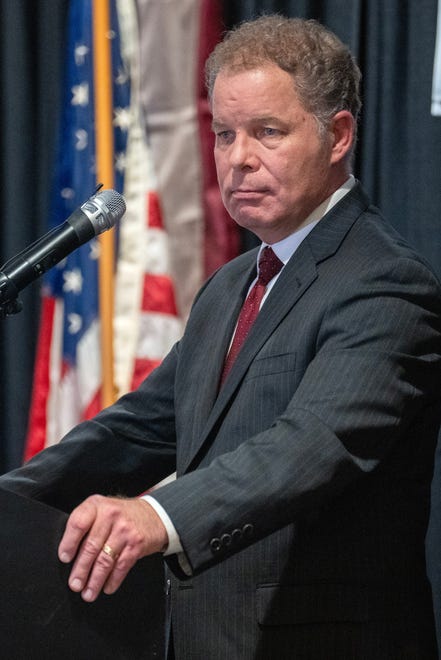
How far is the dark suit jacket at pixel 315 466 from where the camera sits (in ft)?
5.12

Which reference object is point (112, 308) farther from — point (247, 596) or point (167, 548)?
point (167, 548)

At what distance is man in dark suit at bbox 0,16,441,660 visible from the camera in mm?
1538

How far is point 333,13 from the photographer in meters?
3.30

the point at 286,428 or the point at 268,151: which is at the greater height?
the point at 268,151

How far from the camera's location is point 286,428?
160cm

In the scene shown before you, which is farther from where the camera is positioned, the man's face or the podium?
the man's face

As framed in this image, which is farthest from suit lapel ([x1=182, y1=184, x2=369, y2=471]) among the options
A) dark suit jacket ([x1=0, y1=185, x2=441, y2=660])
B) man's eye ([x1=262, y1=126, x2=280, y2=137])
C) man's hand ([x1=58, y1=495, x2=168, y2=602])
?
man's hand ([x1=58, y1=495, x2=168, y2=602])

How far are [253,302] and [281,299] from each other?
0.55 feet

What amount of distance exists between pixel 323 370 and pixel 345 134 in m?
0.59

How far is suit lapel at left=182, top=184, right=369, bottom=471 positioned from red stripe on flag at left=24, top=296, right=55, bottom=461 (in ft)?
5.93

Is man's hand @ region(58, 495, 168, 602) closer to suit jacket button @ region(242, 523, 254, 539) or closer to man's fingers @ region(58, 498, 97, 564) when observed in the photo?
man's fingers @ region(58, 498, 97, 564)

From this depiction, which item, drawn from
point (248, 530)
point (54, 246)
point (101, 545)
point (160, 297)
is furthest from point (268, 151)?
point (160, 297)

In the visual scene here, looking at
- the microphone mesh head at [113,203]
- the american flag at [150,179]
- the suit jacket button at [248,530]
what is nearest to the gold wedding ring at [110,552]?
the suit jacket button at [248,530]

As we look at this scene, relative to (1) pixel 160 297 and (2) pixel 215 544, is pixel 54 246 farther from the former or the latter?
(1) pixel 160 297
